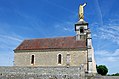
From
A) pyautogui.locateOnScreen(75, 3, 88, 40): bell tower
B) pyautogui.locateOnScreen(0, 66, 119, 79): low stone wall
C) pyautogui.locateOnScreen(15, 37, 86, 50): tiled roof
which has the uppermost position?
pyautogui.locateOnScreen(75, 3, 88, 40): bell tower

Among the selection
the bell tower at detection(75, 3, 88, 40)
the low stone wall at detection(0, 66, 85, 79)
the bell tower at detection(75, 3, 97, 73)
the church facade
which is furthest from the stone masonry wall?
the low stone wall at detection(0, 66, 85, 79)

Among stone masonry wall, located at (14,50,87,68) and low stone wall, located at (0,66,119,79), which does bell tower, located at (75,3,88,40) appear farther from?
low stone wall, located at (0,66,119,79)

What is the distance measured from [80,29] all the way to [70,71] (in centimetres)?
1297

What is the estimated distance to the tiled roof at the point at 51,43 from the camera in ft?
104

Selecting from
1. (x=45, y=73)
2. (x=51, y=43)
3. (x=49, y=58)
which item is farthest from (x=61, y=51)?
(x=45, y=73)

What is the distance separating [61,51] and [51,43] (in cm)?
299

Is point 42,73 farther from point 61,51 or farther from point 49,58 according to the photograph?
point 61,51

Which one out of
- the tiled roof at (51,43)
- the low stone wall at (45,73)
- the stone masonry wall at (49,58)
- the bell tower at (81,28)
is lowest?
the low stone wall at (45,73)

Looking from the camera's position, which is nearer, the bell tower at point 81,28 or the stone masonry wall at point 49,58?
the stone masonry wall at point 49,58

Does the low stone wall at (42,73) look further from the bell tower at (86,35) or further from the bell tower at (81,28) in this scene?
the bell tower at (81,28)

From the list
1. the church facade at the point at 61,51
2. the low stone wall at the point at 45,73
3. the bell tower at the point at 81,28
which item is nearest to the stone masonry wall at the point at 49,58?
the church facade at the point at 61,51

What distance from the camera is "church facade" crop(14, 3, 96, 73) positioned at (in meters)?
30.3

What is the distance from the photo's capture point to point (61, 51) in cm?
3152

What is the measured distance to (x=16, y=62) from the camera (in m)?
33.6
